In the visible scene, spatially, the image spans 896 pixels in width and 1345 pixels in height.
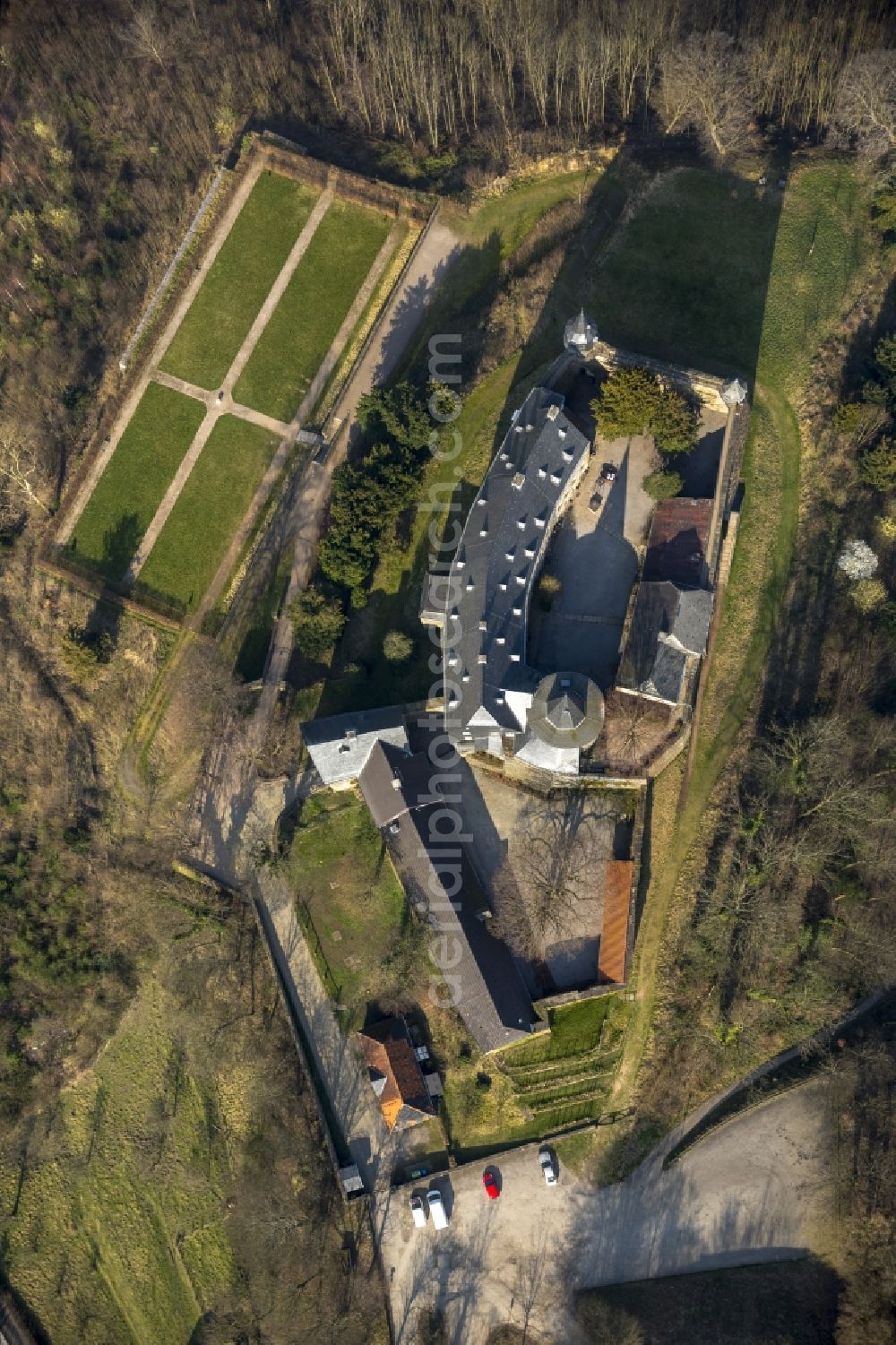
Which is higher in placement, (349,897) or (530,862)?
(530,862)

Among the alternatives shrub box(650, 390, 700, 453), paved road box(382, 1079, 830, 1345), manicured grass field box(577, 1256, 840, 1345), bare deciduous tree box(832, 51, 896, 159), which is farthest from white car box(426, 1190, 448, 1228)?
bare deciduous tree box(832, 51, 896, 159)

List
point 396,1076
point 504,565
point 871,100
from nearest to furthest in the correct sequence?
1. point 504,565
2. point 396,1076
3. point 871,100

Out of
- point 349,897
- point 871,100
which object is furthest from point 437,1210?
point 871,100

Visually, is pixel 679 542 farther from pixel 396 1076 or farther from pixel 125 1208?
pixel 125 1208

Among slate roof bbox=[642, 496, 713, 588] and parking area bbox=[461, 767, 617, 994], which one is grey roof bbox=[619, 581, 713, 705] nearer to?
slate roof bbox=[642, 496, 713, 588]

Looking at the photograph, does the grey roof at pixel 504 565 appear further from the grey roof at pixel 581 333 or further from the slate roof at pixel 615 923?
the slate roof at pixel 615 923
